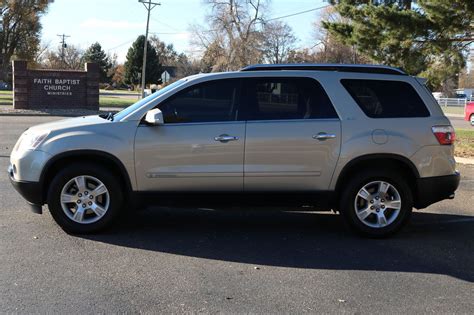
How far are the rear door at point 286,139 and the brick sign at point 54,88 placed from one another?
2513 centimetres

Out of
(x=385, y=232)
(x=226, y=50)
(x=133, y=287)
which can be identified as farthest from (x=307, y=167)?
(x=226, y=50)

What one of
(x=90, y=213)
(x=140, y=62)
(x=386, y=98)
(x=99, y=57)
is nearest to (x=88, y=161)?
(x=90, y=213)

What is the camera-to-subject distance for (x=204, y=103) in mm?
5777

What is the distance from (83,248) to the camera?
17.3 feet

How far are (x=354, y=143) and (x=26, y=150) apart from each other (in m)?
3.62

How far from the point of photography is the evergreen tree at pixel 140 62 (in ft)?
282

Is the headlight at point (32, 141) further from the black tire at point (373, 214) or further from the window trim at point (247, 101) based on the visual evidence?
the black tire at point (373, 214)

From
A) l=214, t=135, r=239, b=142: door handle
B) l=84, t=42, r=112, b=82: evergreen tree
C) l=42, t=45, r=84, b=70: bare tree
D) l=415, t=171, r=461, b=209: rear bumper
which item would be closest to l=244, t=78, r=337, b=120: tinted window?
l=214, t=135, r=239, b=142: door handle

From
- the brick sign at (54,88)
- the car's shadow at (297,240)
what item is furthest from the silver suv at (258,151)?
the brick sign at (54,88)

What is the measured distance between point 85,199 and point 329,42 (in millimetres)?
63103

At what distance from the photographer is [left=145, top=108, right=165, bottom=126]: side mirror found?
546 cm

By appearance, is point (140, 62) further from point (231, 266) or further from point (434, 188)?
point (231, 266)

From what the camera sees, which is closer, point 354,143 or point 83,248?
point 83,248

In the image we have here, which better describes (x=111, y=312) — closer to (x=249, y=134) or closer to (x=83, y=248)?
(x=83, y=248)
